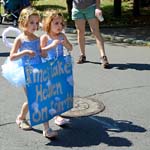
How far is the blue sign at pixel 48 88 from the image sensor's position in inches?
202

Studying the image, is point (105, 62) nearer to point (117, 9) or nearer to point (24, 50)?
point (24, 50)

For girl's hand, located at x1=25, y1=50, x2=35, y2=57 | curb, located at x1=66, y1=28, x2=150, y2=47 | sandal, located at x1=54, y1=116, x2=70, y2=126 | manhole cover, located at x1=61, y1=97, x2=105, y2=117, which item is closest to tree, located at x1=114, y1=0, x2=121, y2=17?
curb, located at x1=66, y1=28, x2=150, y2=47

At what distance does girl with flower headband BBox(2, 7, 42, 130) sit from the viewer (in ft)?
17.2

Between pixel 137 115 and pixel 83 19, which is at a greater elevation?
pixel 83 19

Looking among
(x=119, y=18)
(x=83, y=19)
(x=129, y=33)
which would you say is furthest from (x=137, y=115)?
(x=119, y=18)

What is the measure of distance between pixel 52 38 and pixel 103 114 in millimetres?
1241

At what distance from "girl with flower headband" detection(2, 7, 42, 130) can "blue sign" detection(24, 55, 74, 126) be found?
0.56ft

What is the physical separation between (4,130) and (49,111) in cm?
64

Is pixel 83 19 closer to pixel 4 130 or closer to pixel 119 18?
pixel 4 130

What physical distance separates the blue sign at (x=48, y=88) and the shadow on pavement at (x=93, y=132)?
26cm

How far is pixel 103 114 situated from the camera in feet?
20.2

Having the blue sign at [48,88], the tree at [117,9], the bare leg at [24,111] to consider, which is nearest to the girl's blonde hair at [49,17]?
the blue sign at [48,88]

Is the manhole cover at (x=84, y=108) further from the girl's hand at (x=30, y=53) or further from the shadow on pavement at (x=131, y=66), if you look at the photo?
the shadow on pavement at (x=131, y=66)

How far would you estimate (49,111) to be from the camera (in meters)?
5.35
